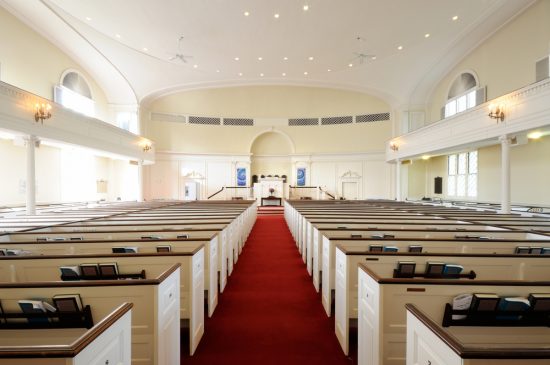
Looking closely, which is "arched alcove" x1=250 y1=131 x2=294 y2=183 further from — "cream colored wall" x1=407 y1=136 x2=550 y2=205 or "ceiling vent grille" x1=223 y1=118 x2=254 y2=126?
"cream colored wall" x1=407 y1=136 x2=550 y2=205

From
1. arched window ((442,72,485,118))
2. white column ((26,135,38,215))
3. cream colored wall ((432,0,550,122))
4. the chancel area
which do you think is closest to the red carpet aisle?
the chancel area

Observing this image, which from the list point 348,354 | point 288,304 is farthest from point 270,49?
point 348,354

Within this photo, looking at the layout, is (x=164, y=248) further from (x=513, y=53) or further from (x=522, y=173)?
(x=513, y=53)

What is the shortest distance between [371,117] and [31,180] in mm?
17438

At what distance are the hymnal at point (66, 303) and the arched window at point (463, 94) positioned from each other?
577 inches

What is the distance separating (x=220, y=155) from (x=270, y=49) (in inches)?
314

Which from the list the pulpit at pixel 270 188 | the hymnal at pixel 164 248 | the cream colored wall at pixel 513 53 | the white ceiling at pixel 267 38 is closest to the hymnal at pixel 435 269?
the hymnal at pixel 164 248

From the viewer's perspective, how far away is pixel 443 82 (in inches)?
617

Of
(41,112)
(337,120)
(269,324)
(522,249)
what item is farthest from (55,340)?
(337,120)

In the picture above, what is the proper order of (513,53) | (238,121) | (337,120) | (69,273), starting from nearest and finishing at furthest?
1. (69,273)
2. (513,53)
3. (337,120)
4. (238,121)

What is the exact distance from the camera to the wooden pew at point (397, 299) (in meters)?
2.22

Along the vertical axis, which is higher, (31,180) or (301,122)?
(301,122)

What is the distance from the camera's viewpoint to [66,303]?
2.06 metres

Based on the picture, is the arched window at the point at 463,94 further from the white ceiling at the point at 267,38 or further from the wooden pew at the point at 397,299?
the wooden pew at the point at 397,299
